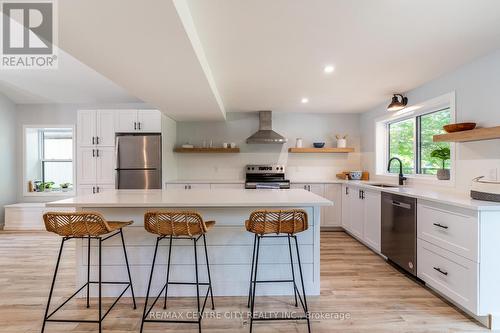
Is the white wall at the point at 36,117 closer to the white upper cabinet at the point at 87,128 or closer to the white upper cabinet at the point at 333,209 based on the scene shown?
the white upper cabinet at the point at 87,128

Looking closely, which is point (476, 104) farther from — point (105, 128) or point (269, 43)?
point (105, 128)

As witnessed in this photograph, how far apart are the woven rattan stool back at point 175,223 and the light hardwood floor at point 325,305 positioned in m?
0.74

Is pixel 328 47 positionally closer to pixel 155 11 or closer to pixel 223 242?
pixel 155 11

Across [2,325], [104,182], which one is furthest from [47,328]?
[104,182]

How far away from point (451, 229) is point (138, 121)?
4.58m

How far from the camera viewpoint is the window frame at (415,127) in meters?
2.89

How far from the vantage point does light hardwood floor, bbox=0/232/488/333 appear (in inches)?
78.4

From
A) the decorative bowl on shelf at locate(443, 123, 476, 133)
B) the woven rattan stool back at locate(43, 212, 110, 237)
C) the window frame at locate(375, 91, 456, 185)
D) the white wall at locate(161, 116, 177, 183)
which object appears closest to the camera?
the woven rattan stool back at locate(43, 212, 110, 237)

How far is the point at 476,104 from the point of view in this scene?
2578mm

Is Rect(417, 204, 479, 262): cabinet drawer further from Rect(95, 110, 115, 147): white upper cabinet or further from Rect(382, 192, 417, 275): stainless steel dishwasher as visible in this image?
Rect(95, 110, 115, 147): white upper cabinet

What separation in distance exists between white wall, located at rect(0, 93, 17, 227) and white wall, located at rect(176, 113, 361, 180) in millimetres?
3231

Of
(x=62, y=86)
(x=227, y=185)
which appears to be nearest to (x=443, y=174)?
(x=227, y=185)

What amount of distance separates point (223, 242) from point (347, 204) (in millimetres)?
2811

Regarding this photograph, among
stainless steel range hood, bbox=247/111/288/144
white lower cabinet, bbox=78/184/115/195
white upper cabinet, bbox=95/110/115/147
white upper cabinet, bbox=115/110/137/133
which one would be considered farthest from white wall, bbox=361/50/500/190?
white lower cabinet, bbox=78/184/115/195
